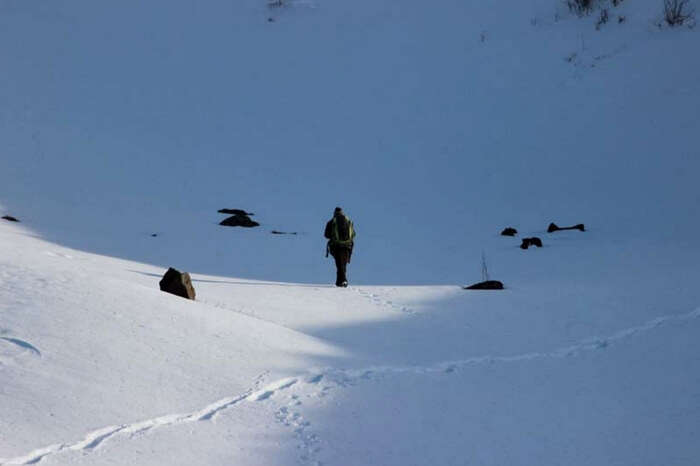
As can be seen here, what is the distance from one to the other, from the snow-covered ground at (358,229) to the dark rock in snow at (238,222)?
1.49ft

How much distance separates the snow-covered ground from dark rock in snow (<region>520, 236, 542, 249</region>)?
42cm

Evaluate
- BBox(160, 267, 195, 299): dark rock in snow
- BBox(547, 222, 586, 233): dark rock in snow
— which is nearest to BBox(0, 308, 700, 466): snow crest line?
BBox(160, 267, 195, 299): dark rock in snow

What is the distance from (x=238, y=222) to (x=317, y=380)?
1297 centimetres

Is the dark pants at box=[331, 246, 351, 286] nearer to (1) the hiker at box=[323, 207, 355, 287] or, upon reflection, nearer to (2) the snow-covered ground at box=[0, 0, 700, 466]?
(1) the hiker at box=[323, 207, 355, 287]

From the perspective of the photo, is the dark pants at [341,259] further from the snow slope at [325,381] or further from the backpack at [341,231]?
the snow slope at [325,381]

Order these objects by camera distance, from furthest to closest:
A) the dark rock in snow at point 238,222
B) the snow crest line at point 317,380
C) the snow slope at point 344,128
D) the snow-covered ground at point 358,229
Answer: the dark rock in snow at point 238,222 < the snow slope at point 344,128 < the snow-covered ground at point 358,229 < the snow crest line at point 317,380

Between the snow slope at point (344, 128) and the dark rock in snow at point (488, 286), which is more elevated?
the snow slope at point (344, 128)

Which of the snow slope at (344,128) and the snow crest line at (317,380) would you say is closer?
the snow crest line at (317,380)

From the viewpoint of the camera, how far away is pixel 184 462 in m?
4.84

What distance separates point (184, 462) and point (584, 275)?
10.5 meters

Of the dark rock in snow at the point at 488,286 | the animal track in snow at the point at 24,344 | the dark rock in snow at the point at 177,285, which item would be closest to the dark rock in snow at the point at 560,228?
the dark rock in snow at the point at 488,286

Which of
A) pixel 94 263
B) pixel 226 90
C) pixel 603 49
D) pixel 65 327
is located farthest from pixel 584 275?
pixel 226 90

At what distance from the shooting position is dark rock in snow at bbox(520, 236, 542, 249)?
17.4 metres

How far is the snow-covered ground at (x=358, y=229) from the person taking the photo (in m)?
5.70
